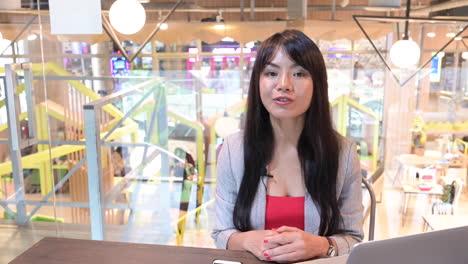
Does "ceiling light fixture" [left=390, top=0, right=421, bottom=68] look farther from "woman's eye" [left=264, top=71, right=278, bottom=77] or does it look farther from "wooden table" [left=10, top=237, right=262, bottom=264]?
"wooden table" [left=10, top=237, right=262, bottom=264]

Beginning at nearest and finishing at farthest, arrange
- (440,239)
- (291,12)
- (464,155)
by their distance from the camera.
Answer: (440,239) < (291,12) < (464,155)

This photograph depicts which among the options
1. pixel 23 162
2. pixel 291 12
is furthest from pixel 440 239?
pixel 291 12

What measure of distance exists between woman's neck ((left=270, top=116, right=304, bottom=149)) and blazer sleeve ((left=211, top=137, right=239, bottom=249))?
5.1 inches

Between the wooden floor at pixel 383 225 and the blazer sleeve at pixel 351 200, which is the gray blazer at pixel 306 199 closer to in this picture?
the blazer sleeve at pixel 351 200

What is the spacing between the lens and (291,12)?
3344 mm

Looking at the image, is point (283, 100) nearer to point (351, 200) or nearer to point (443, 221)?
point (351, 200)

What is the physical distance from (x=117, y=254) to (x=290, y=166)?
1.44ft

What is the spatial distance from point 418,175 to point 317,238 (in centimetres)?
325

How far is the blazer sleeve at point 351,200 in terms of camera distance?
0.97 metres

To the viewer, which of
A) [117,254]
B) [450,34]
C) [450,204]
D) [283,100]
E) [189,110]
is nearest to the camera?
[117,254]

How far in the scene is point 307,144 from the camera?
97cm

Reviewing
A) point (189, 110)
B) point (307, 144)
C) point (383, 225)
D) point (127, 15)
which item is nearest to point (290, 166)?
point (307, 144)

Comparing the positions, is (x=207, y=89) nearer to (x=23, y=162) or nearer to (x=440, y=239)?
(x=23, y=162)

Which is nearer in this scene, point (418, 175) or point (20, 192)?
point (20, 192)
